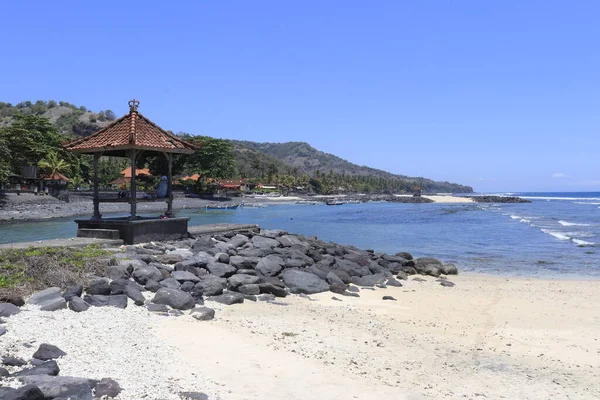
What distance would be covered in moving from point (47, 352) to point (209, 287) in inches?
166

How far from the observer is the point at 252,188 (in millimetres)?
127188

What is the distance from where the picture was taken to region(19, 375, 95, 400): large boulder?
441cm

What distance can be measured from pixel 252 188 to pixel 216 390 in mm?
122643

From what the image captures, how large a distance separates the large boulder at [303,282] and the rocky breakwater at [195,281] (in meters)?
0.02

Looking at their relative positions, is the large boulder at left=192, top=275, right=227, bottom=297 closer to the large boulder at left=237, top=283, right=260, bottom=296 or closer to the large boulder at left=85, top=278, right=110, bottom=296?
the large boulder at left=237, top=283, right=260, bottom=296

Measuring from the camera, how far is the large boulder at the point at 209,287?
921 centimetres

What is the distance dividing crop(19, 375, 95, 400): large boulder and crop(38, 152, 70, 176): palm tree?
63.3 metres

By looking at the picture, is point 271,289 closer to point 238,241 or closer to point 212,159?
point 238,241

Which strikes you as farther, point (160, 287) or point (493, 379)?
point (160, 287)

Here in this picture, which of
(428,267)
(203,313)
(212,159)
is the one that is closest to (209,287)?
(203,313)

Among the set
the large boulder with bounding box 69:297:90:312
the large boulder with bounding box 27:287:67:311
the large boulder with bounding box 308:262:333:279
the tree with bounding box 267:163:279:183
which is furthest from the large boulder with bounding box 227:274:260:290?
the tree with bounding box 267:163:279:183

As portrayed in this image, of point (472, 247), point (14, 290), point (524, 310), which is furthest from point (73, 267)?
point (472, 247)

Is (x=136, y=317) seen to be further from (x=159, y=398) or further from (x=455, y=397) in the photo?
(x=455, y=397)

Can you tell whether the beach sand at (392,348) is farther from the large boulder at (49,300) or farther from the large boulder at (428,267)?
the large boulder at (428,267)
